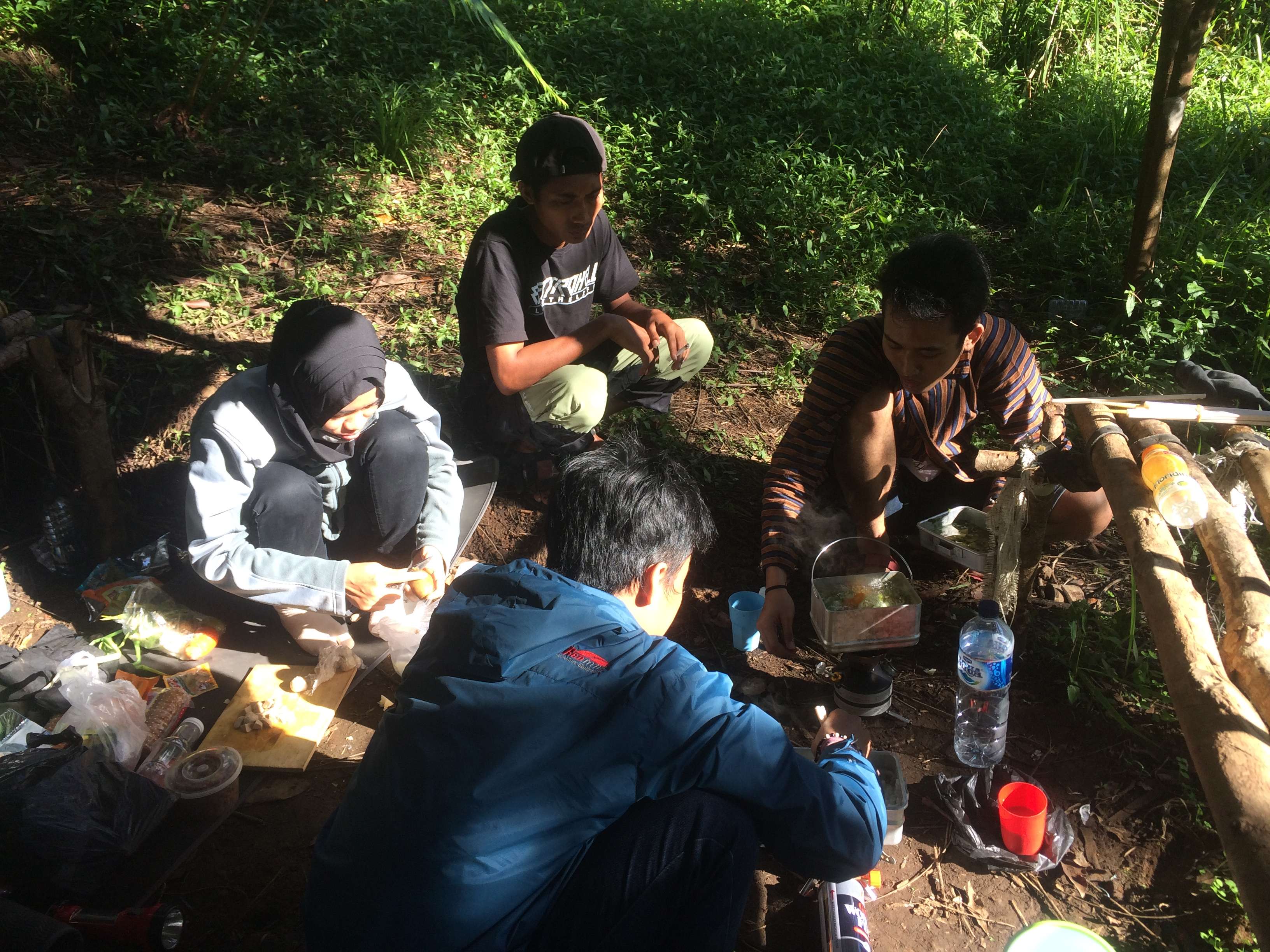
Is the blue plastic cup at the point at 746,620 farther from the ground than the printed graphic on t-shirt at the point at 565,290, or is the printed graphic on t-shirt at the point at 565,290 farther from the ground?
the printed graphic on t-shirt at the point at 565,290

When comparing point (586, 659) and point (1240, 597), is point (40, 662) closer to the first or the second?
point (586, 659)

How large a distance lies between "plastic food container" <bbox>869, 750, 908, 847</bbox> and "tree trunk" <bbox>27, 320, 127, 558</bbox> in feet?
10.0

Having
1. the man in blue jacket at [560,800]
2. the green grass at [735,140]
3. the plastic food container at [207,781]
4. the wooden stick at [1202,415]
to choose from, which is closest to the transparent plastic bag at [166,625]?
the plastic food container at [207,781]

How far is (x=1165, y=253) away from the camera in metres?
4.88

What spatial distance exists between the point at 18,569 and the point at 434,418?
1820mm

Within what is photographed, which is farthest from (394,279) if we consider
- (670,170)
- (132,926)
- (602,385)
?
(132,926)

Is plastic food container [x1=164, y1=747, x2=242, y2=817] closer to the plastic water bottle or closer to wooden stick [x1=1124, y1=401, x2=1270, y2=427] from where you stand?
the plastic water bottle

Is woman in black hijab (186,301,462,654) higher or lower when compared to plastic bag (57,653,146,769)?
higher

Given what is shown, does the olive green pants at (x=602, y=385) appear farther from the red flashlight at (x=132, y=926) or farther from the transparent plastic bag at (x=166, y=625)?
the red flashlight at (x=132, y=926)

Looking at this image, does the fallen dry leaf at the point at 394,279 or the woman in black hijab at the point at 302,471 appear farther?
the fallen dry leaf at the point at 394,279

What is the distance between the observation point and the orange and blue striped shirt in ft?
9.70

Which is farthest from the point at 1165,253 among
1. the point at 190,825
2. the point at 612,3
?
the point at 190,825

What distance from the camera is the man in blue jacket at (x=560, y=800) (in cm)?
157

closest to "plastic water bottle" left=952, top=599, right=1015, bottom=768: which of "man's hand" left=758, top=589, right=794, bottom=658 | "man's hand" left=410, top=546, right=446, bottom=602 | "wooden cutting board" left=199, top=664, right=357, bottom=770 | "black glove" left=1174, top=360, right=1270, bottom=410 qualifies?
"man's hand" left=758, top=589, right=794, bottom=658
